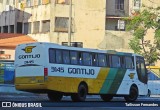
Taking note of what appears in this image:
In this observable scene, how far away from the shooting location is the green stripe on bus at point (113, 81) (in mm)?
31047

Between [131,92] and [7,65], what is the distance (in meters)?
12.5

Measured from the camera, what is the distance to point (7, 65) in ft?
136

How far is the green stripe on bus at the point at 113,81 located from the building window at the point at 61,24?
95.0 feet

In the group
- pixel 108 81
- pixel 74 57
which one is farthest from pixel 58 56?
pixel 108 81

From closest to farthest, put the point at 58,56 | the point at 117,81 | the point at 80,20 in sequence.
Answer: the point at 58,56 → the point at 117,81 → the point at 80,20

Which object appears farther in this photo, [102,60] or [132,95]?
[132,95]

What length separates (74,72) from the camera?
28.8m

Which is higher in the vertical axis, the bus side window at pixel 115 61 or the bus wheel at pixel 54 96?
the bus side window at pixel 115 61

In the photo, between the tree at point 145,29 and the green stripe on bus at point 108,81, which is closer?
the green stripe on bus at point 108,81

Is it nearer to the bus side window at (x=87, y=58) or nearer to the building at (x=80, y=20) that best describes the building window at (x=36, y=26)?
the building at (x=80, y=20)

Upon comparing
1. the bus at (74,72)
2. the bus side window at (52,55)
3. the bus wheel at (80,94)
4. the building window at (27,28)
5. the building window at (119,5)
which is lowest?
the bus wheel at (80,94)

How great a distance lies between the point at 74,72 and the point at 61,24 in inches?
1272

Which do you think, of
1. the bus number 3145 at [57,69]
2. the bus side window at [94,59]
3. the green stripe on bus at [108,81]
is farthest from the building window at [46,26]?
the bus number 3145 at [57,69]

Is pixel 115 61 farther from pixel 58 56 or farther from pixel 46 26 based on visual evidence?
pixel 46 26
